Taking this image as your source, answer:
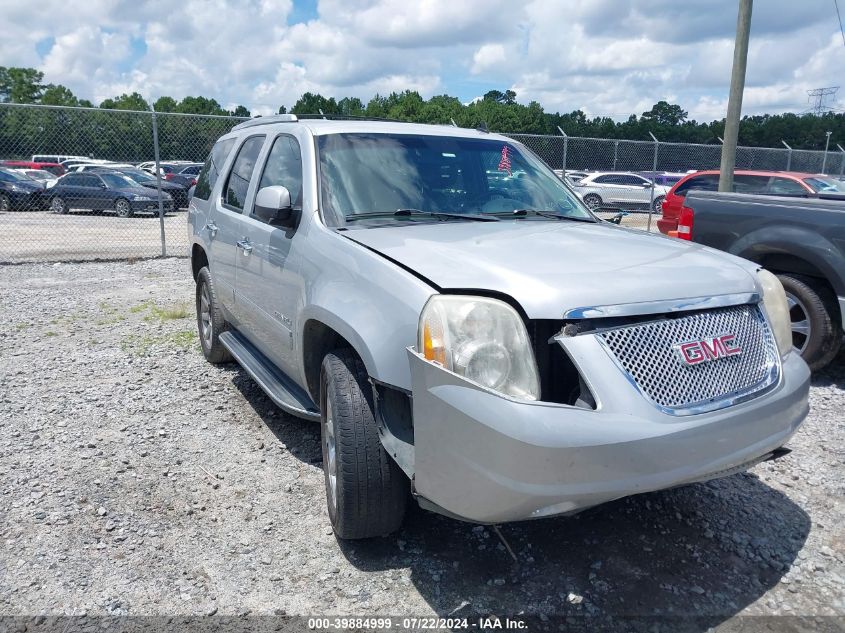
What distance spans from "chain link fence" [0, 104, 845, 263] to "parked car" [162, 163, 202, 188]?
59 mm

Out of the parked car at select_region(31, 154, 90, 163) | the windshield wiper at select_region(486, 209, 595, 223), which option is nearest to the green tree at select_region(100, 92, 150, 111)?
the parked car at select_region(31, 154, 90, 163)

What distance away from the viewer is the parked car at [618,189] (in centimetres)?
2452

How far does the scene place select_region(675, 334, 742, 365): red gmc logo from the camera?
2580 mm

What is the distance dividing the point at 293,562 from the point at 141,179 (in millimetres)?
20784

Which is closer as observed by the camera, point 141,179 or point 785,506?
point 785,506

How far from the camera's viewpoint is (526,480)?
233 centimetres

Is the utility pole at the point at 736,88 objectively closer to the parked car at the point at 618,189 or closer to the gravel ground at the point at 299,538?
the gravel ground at the point at 299,538

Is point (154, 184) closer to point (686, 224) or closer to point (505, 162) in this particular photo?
point (686, 224)

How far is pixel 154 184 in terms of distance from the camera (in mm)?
21062

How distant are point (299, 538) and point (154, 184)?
1982cm

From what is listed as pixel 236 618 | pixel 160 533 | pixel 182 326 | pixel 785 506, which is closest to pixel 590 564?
pixel 785 506

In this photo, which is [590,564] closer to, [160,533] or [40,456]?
[160,533]

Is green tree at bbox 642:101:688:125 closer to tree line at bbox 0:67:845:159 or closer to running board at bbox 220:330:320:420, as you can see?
tree line at bbox 0:67:845:159

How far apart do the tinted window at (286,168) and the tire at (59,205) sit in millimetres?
19104
